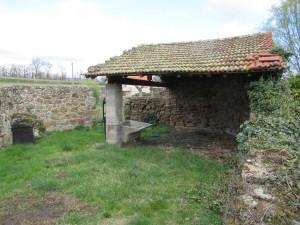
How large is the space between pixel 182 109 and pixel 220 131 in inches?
85.2

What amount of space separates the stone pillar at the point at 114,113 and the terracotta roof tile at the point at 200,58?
0.61m

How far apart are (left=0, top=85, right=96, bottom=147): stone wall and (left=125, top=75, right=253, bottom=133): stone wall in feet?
10.1

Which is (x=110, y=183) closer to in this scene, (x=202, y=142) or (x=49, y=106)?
(x=202, y=142)

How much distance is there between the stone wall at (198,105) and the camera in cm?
1144

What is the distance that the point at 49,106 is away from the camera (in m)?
10.3

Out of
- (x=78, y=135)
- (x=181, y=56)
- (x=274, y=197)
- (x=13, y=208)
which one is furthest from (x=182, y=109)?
(x=274, y=197)

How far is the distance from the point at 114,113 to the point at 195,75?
9.29 feet

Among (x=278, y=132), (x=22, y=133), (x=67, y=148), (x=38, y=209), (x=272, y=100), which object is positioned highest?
(x=272, y=100)

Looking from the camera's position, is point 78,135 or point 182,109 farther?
point 182,109

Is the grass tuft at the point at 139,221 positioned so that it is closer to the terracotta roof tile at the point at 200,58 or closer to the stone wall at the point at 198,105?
the terracotta roof tile at the point at 200,58

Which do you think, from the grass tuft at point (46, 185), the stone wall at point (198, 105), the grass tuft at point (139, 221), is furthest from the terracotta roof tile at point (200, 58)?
the grass tuft at point (139, 221)

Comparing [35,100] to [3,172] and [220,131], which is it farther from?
[220,131]

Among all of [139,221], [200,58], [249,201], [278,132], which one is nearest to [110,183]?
[139,221]

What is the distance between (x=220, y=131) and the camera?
1220cm
